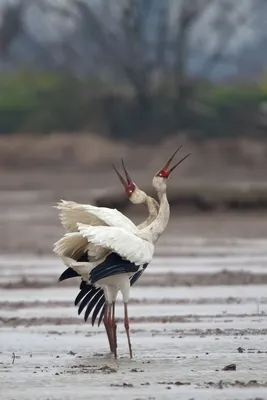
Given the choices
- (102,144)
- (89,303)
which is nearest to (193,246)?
(89,303)

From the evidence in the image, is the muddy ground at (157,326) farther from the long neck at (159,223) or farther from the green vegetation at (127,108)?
the green vegetation at (127,108)

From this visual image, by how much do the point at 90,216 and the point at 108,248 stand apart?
47 cm

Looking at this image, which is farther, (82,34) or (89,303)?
(82,34)

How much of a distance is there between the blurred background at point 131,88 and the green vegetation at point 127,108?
1.6 inches

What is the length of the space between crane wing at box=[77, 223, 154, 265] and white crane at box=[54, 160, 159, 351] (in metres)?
0.16

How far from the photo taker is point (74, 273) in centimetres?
1098

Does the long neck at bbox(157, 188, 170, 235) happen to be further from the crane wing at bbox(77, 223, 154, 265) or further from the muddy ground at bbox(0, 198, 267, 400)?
the muddy ground at bbox(0, 198, 267, 400)

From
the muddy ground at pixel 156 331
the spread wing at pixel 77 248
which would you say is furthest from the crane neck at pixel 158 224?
the muddy ground at pixel 156 331

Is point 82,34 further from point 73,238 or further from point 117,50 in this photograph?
point 73,238

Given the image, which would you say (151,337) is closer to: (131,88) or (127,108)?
(127,108)

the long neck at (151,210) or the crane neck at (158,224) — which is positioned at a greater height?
the long neck at (151,210)

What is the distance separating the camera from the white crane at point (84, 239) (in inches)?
424

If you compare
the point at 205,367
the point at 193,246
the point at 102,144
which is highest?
the point at 102,144

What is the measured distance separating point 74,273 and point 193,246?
10545 millimetres
